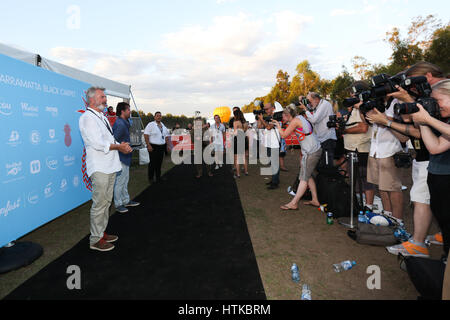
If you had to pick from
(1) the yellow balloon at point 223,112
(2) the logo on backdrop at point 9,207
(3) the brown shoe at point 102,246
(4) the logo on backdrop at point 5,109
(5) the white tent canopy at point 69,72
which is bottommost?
(3) the brown shoe at point 102,246

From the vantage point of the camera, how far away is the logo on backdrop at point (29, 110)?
135 inches

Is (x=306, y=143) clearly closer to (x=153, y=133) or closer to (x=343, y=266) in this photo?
Answer: (x=343, y=266)

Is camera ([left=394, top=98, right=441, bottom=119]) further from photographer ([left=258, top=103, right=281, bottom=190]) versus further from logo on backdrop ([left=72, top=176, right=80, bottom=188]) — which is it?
logo on backdrop ([left=72, top=176, right=80, bottom=188])

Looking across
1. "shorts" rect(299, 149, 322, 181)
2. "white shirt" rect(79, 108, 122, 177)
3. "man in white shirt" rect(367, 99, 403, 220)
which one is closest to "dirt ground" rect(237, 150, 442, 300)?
"man in white shirt" rect(367, 99, 403, 220)

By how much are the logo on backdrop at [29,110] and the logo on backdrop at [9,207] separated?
47.0 inches

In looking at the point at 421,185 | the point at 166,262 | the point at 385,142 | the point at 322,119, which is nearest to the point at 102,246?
the point at 166,262

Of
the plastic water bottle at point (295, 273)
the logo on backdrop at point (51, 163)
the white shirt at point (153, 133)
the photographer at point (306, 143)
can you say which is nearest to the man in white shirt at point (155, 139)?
the white shirt at point (153, 133)

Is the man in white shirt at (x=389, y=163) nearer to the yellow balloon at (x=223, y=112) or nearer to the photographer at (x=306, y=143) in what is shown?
the photographer at (x=306, y=143)

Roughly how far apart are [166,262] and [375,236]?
2.66m

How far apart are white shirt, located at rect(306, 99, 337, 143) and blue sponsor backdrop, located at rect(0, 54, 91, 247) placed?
4580 millimetres

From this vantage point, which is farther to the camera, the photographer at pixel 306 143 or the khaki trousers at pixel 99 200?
Result: the photographer at pixel 306 143

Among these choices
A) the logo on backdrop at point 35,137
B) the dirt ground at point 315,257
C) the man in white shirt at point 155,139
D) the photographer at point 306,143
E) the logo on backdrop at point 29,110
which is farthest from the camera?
the man in white shirt at point 155,139
